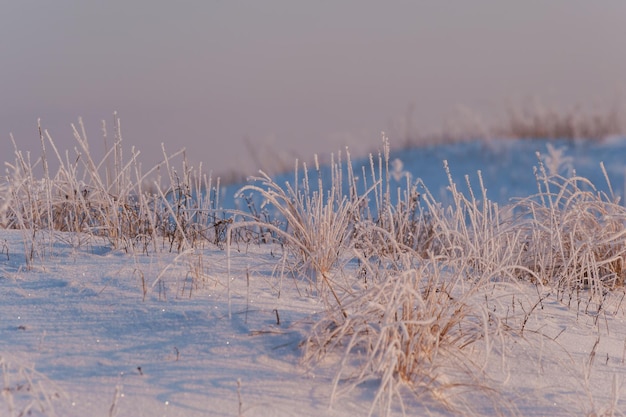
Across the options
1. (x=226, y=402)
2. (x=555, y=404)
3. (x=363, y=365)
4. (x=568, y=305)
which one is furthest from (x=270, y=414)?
(x=568, y=305)

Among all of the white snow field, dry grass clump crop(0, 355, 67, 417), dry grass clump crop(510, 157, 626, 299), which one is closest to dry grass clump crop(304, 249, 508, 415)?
the white snow field

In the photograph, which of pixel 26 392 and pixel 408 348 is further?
pixel 408 348

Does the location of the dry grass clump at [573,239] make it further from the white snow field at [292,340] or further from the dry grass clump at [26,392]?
the dry grass clump at [26,392]

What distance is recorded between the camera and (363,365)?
221cm

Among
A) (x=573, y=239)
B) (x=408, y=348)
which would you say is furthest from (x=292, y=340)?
(x=573, y=239)

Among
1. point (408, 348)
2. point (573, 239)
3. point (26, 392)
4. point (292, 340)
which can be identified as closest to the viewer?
point (26, 392)

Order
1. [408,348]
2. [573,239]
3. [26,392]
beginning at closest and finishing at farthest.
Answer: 1. [26,392]
2. [408,348]
3. [573,239]

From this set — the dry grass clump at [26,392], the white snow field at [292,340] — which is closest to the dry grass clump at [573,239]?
the white snow field at [292,340]

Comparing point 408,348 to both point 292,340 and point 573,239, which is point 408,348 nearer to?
point 292,340

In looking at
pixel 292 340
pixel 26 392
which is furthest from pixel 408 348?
pixel 26 392

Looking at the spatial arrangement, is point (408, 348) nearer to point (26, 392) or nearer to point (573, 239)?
point (26, 392)

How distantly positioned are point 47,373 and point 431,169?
10.5m

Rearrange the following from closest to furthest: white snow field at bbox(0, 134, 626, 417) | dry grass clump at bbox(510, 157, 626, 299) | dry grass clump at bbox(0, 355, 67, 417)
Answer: dry grass clump at bbox(0, 355, 67, 417), white snow field at bbox(0, 134, 626, 417), dry grass clump at bbox(510, 157, 626, 299)

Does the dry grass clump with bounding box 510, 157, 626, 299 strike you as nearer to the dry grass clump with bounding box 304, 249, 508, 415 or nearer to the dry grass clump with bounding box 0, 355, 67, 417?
A: the dry grass clump with bounding box 304, 249, 508, 415
